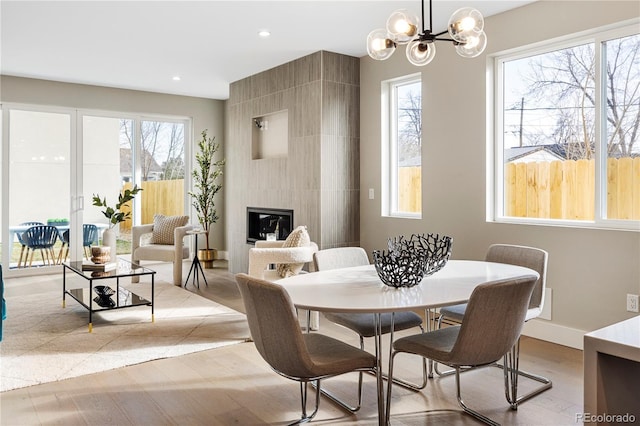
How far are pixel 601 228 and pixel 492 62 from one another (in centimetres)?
162

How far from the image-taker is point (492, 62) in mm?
4098

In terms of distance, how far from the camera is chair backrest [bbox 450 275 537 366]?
196 cm

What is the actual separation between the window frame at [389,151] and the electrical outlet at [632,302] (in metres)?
2.27

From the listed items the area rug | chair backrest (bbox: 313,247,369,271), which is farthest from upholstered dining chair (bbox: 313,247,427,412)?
the area rug

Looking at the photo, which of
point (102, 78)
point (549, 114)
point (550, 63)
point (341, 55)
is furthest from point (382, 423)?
point (102, 78)

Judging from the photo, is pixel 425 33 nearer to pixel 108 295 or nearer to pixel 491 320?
pixel 491 320

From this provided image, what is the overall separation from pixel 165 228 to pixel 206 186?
1195 millimetres

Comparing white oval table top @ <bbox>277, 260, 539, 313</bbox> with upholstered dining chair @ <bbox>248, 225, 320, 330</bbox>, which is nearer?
white oval table top @ <bbox>277, 260, 539, 313</bbox>

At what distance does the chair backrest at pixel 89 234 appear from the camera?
6.94 metres

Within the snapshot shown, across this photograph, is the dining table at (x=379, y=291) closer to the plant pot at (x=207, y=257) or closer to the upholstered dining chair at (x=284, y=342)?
the upholstered dining chair at (x=284, y=342)

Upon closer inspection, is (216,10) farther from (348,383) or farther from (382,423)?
(382,423)

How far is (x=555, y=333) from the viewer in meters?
3.65

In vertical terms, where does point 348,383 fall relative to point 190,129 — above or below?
below

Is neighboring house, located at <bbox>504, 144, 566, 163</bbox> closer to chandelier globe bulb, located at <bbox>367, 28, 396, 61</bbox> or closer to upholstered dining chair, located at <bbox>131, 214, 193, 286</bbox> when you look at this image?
chandelier globe bulb, located at <bbox>367, 28, 396, 61</bbox>
